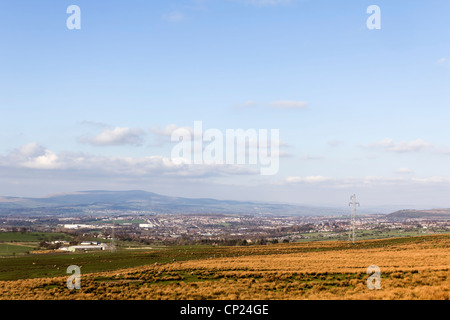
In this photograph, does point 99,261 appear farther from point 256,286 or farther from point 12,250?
point 12,250

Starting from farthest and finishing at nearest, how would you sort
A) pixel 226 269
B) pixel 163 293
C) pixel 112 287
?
pixel 226 269
pixel 112 287
pixel 163 293

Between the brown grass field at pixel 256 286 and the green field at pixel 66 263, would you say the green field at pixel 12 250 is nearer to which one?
the green field at pixel 66 263

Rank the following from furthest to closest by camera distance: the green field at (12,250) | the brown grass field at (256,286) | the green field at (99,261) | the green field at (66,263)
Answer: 1. the green field at (12,250)
2. the green field at (99,261)
3. the green field at (66,263)
4. the brown grass field at (256,286)

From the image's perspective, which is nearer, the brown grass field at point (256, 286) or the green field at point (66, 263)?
the brown grass field at point (256, 286)

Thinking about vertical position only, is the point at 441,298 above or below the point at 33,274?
above

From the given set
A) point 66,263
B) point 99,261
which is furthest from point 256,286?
point 99,261

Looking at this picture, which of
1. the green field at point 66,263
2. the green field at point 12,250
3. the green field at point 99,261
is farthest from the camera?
the green field at point 12,250

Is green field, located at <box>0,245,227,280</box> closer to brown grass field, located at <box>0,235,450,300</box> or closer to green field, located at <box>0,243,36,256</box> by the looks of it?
brown grass field, located at <box>0,235,450,300</box>

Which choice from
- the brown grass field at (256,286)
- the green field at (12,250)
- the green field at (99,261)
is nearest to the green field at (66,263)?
the green field at (99,261)
